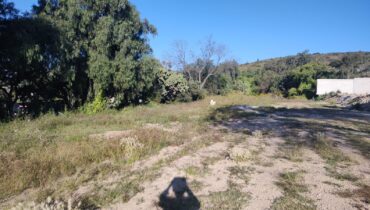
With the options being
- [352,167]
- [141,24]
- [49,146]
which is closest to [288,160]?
[352,167]

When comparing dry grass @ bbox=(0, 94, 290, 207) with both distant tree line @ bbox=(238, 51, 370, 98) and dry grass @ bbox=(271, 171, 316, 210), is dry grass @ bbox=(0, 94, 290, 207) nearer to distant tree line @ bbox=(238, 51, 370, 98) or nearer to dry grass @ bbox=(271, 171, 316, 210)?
dry grass @ bbox=(271, 171, 316, 210)

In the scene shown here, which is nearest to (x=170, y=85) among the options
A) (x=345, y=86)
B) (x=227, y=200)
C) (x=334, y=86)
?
(x=227, y=200)

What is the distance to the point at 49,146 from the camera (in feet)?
25.7

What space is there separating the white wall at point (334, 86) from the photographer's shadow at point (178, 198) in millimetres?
43613

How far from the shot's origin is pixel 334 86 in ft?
146

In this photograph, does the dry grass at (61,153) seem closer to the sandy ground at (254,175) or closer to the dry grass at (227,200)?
the sandy ground at (254,175)

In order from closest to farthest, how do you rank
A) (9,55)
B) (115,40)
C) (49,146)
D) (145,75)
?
(49,146), (9,55), (115,40), (145,75)

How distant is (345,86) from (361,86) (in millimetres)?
2814

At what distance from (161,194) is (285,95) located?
52.8m

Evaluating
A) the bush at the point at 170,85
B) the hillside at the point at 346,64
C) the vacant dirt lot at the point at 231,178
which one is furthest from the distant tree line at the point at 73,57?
the hillside at the point at 346,64

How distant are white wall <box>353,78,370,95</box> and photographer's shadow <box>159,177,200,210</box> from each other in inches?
1640

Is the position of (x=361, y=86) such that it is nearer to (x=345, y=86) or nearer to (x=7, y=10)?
(x=345, y=86)

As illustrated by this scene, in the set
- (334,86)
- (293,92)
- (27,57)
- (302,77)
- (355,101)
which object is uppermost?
(27,57)

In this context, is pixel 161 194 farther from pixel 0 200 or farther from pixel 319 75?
pixel 319 75
